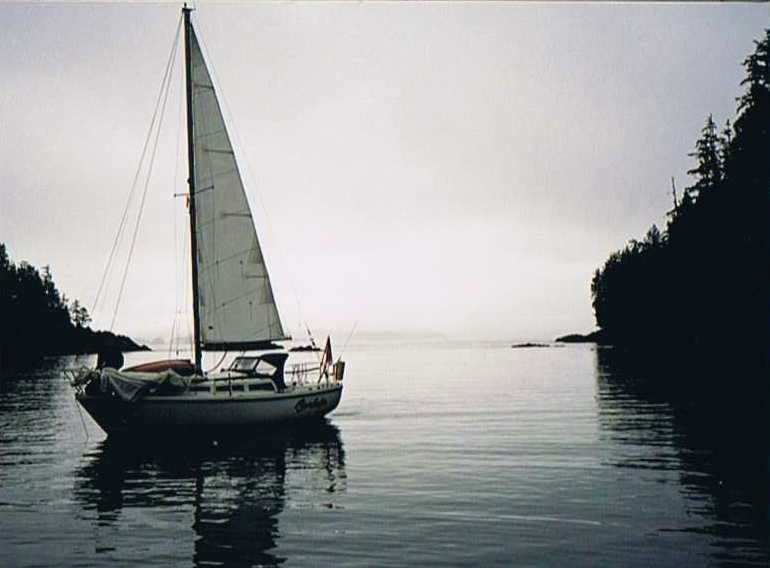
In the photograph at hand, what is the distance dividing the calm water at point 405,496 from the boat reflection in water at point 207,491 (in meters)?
0.07

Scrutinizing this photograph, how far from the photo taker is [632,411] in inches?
1427

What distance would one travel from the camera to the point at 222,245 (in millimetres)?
31891

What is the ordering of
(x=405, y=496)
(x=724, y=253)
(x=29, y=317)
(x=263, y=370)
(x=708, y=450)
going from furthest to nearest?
(x=29, y=317) < (x=724, y=253) < (x=263, y=370) < (x=708, y=450) < (x=405, y=496)

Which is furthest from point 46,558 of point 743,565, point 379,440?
point 379,440

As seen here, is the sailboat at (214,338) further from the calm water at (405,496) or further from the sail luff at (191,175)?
the calm water at (405,496)

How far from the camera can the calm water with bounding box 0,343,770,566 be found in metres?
13.4

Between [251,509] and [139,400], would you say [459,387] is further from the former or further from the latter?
[251,509]

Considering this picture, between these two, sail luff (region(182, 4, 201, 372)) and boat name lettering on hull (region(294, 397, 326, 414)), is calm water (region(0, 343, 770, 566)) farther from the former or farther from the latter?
sail luff (region(182, 4, 201, 372))

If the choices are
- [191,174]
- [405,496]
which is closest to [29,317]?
[191,174]

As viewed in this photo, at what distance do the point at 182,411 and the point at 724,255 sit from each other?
161 ft

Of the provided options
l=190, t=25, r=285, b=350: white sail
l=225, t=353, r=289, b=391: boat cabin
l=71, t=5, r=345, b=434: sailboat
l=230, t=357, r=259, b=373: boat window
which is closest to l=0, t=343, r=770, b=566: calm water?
l=71, t=5, r=345, b=434: sailboat

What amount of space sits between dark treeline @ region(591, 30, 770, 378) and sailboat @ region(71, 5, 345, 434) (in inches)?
883

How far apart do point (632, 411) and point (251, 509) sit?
2468 centimetres

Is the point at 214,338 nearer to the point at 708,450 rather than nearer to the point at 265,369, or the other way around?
the point at 265,369
